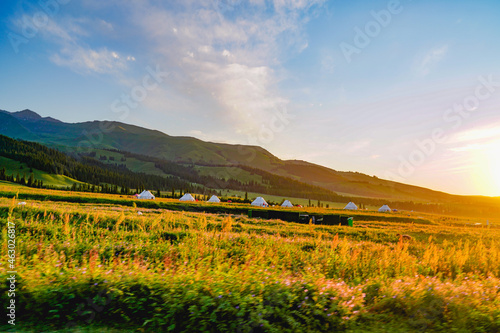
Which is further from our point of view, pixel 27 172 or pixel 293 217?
pixel 27 172

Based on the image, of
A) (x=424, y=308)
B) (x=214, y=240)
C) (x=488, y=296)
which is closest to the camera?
(x=424, y=308)

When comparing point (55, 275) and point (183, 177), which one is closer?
point (55, 275)

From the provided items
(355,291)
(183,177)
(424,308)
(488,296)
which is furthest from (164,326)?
(183,177)

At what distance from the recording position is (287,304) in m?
4.51

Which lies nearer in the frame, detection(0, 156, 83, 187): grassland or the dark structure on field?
the dark structure on field

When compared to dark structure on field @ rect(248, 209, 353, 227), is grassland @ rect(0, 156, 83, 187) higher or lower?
higher

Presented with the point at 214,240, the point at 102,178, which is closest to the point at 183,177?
Answer: the point at 102,178

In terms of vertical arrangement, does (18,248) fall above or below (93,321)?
above

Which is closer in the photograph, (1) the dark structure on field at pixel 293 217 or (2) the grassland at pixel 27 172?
(1) the dark structure on field at pixel 293 217

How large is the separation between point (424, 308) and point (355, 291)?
116cm

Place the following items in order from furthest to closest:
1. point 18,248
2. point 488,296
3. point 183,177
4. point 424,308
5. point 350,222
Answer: point 183,177 < point 350,222 < point 18,248 < point 488,296 < point 424,308

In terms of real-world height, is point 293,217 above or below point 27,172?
below

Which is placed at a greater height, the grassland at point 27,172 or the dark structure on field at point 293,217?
the grassland at point 27,172

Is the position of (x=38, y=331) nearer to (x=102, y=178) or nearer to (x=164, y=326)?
(x=164, y=326)
